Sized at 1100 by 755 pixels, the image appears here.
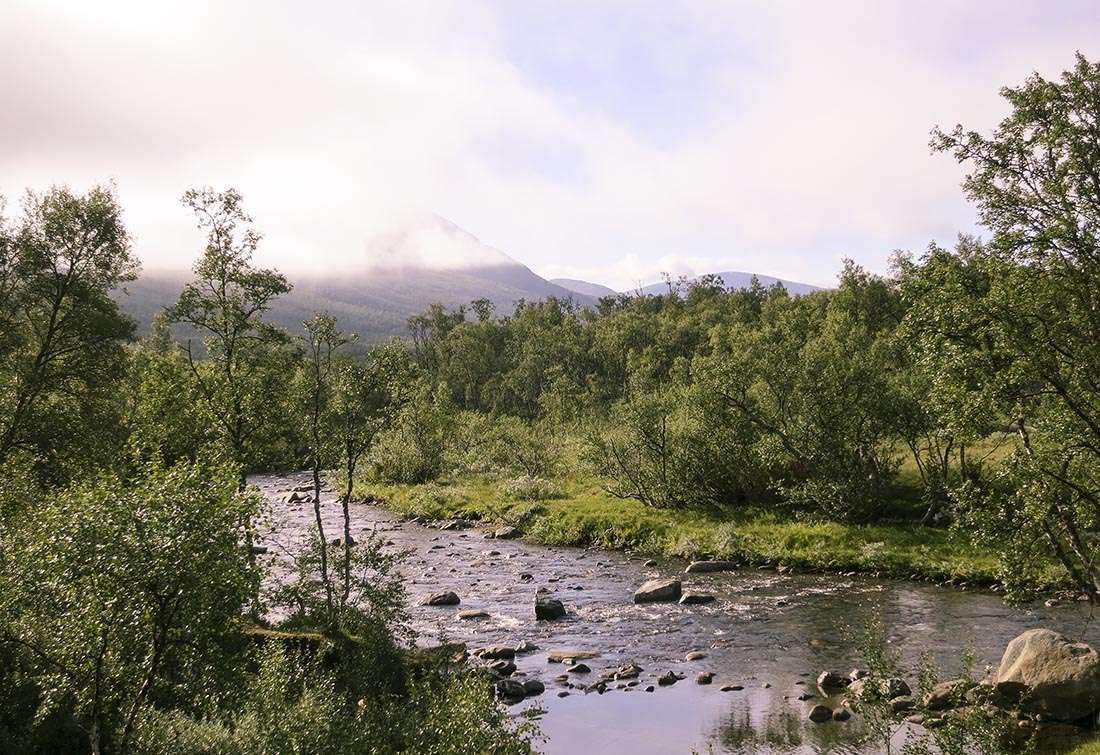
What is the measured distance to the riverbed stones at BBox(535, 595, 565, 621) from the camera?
36156 mm

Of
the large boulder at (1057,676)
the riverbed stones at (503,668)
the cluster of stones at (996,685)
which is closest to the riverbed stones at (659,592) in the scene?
the cluster of stones at (996,685)

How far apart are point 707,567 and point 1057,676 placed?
72.9 feet

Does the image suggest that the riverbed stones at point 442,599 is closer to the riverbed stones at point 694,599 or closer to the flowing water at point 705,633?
the flowing water at point 705,633

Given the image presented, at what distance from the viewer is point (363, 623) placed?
25.4m

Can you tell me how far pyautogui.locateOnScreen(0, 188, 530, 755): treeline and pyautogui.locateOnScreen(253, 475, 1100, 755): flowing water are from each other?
3.55 meters

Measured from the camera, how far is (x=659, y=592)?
38625 millimetres

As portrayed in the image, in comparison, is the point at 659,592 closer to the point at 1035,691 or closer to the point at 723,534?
the point at 723,534

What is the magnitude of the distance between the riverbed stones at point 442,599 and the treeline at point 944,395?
2059 cm

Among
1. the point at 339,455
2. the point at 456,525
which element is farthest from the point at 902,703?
the point at 456,525

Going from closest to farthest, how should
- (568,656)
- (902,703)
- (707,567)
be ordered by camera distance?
1. (902,703)
2. (568,656)
3. (707,567)

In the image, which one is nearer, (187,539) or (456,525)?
(187,539)

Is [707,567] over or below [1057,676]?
below

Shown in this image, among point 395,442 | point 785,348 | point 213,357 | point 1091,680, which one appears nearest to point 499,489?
point 395,442

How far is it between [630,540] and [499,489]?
2038cm
